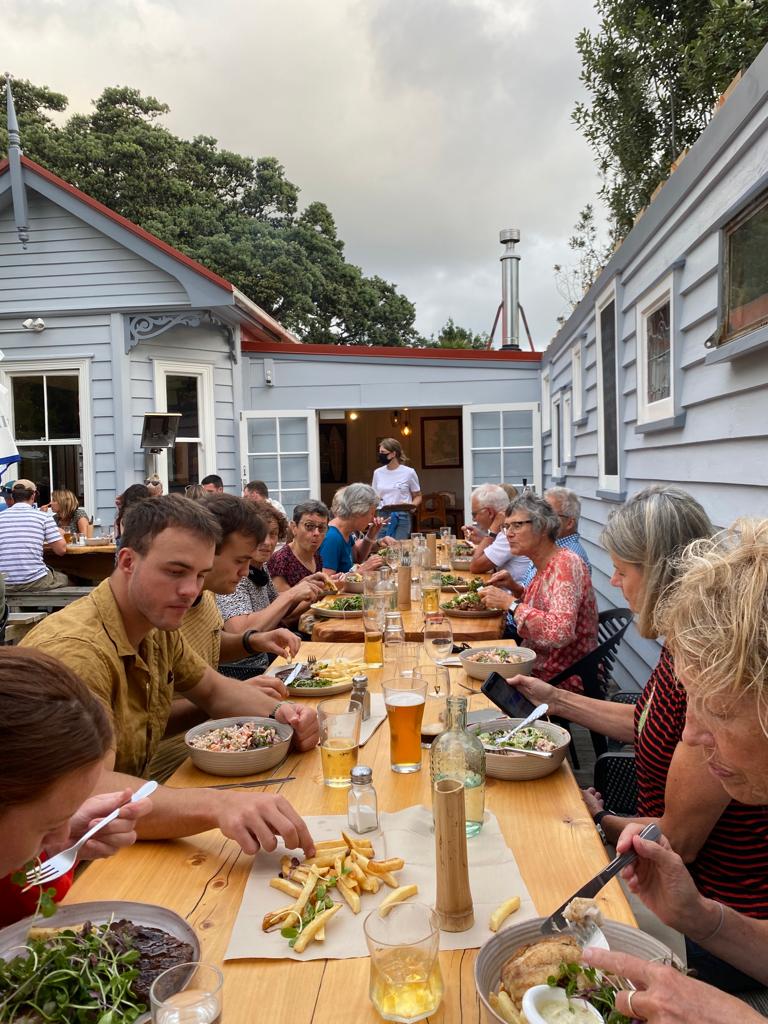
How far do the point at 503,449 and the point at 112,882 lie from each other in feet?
29.4

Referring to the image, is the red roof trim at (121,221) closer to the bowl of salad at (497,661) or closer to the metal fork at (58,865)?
the bowl of salad at (497,661)

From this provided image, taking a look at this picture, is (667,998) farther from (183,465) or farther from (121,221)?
(121,221)

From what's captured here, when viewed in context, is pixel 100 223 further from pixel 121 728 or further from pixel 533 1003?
pixel 533 1003

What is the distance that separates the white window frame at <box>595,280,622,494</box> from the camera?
523 cm

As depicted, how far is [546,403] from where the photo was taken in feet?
32.0

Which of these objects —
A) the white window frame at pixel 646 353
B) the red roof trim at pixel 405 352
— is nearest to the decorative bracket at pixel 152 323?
the red roof trim at pixel 405 352

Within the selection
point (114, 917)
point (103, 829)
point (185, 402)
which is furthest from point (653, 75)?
point (114, 917)

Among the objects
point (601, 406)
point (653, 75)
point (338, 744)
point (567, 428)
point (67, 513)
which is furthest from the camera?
point (67, 513)

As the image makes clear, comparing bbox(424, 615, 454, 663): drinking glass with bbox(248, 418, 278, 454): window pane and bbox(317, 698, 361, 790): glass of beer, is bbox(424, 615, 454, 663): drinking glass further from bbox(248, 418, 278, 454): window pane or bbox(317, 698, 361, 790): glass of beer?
bbox(248, 418, 278, 454): window pane

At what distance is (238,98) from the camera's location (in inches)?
998

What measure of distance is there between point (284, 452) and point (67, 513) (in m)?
2.98

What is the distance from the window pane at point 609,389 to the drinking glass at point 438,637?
3.02 m

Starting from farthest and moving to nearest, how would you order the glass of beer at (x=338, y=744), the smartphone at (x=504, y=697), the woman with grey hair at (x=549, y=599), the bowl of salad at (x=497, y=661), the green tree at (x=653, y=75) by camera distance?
the green tree at (x=653, y=75), the woman with grey hair at (x=549, y=599), the bowl of salad at (x=497, y=661), the smartphone at (x=504, y=697), the glass of beer at (x=338, y=744)

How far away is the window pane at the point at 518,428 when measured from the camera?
982 cm
